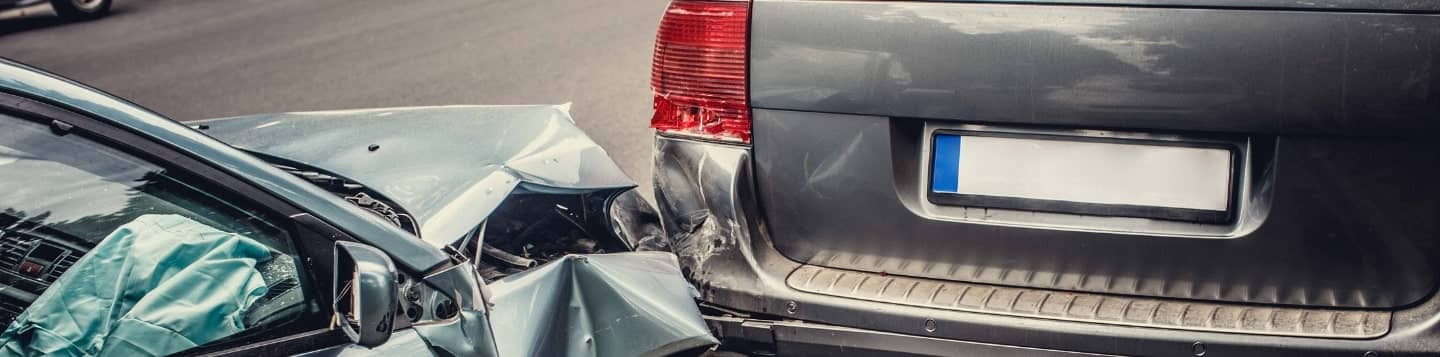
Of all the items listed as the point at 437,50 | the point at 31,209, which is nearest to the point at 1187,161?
the point at 31,209

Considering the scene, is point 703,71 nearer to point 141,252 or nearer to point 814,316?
point 814,316

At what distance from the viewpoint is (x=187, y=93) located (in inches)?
328

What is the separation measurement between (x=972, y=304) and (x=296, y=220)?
4.49ft

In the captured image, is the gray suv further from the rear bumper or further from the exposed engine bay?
the exposed engine bay

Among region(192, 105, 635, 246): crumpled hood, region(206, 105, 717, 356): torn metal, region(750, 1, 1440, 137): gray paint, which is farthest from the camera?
region(192, 105, 635, 246): crumpled hood

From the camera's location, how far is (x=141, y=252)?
224 centimetres

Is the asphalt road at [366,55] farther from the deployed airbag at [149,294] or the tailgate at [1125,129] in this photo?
the deployed airbag at [149,294]

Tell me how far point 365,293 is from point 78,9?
12053mm

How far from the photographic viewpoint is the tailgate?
2477mm

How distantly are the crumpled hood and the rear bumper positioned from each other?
1.11 ft

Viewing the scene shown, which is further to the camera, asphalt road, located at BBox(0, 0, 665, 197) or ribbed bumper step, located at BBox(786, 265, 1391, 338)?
asphalt road, located at BBox(0, 0, 665, 197)

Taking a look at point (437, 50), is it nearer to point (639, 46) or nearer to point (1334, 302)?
point (639, 46)

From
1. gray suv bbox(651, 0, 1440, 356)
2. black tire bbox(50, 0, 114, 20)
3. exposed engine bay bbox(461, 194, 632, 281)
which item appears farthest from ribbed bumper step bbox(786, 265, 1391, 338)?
black tire bbox(50, 0, 114, 20)

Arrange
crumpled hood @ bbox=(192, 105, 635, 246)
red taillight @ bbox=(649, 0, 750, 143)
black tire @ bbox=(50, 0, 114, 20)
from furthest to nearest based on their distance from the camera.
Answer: black tire @ bbox=(50, 0, 114, 20) < crumpled hood @ bbox=(192, 105, 635, 246) < red taillight @ bbox=(649, 0, 750, 143)
